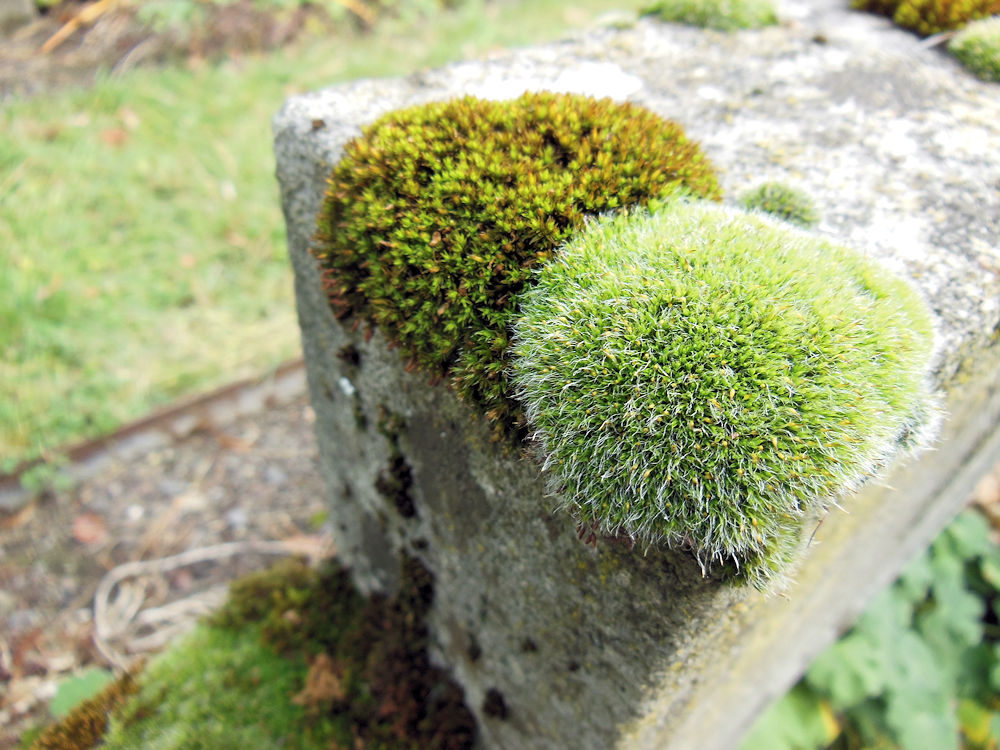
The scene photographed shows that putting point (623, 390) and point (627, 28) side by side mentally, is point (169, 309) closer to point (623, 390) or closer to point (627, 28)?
point (627, 28)

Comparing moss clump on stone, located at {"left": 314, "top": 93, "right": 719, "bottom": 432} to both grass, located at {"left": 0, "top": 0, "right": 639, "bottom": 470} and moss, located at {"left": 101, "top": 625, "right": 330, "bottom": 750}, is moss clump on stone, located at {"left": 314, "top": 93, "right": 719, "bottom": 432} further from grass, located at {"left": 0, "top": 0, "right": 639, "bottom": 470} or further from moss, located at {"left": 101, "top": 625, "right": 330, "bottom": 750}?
grass, located at {"left": 0, "top": 0, "right": 639, "bottom": 470}

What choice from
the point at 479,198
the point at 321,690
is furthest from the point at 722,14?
the point at 321,690

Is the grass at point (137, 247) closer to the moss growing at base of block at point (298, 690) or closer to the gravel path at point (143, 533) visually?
the gravel path at point (143, 533)

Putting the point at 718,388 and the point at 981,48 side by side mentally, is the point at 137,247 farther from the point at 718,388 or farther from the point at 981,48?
the point at 981,48

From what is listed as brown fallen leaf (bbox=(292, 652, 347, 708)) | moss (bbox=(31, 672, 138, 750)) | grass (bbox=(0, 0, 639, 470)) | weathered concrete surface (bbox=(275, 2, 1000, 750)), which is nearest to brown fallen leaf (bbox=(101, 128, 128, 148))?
grass (bbox=(0, 0, 639, 470))

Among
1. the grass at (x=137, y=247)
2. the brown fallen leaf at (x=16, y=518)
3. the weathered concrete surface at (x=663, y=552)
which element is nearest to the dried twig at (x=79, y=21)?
the grass at (x=137, y=247)

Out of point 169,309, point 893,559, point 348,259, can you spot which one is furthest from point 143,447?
point 893,559
